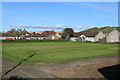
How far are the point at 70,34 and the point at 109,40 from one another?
131 feet

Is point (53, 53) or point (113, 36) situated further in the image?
point (113, 36)

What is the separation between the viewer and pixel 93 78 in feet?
29.1

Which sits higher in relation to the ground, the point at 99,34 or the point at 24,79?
the point at 99,34

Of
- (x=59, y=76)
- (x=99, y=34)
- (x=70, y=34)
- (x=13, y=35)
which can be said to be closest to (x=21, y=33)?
(x=13, y=35)

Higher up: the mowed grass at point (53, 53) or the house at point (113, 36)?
the house at point (113, 36)

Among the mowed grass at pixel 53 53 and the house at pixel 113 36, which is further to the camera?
the house at pixel 113 36

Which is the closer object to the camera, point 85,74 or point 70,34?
point 85,74

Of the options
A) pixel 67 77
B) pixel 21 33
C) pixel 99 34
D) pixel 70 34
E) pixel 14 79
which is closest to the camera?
pixel 14 79

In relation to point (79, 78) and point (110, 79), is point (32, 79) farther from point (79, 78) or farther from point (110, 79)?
point (110, 79)

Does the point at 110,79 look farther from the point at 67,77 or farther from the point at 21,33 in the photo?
the point at 21,33

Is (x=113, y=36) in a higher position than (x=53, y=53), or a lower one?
higher

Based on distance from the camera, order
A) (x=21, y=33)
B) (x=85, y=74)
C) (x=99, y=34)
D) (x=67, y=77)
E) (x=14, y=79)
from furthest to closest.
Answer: (x=21, y=33) → (x=99, y=34) → (x=85, y=74) → (x=67, y=77) → (x=14, y=79)

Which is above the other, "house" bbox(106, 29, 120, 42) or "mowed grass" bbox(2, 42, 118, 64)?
"house" bbox(106, 29, 120, 42)

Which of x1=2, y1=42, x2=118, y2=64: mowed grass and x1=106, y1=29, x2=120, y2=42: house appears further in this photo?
x1=106, y1=29, x2=120, y2=42: house
